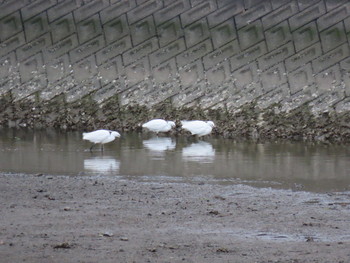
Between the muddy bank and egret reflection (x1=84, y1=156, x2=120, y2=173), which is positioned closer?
egret reflection (x1=84, y1=156, x2=120, y2=173)

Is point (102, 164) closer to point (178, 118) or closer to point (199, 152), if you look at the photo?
point (199, 152)

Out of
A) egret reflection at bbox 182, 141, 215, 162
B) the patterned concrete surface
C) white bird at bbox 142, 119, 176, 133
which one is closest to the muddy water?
egret reflection at bbox 182, 141, 215, 162

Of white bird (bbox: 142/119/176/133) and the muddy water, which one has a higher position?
white bird (bbox: 142/119/176/133)

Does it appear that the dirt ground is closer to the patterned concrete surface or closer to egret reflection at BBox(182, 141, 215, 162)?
egret reflection at BBox(182, 141, 215, 162)

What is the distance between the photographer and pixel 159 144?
14.5 m

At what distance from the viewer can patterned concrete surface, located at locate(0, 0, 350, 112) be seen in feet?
54.9

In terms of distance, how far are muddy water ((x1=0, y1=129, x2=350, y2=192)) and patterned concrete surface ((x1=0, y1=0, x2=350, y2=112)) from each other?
175 cm

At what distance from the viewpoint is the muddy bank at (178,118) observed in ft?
50.5

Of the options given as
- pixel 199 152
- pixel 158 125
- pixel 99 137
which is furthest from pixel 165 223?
pixel 158 125

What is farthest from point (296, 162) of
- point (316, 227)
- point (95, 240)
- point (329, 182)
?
point (95, 240)

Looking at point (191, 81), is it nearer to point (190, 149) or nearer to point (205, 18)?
point (205, 18)

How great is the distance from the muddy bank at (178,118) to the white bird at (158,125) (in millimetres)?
799

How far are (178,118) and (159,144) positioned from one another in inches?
84.0

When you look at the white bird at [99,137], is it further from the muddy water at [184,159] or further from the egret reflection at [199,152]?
the egret reflection at [199,152]
